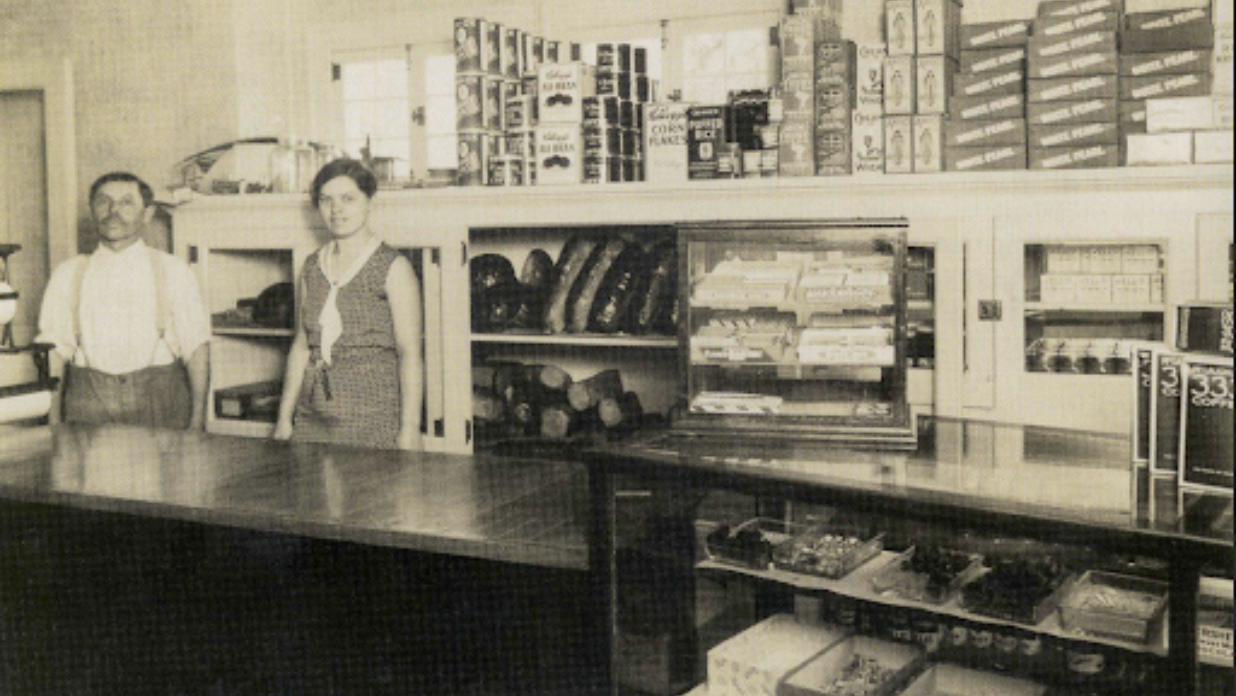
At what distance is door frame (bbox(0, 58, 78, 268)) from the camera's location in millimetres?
5492

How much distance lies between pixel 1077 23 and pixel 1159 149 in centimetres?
44

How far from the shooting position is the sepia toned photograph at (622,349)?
6.56 feet

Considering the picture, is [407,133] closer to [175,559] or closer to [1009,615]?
[175,559]

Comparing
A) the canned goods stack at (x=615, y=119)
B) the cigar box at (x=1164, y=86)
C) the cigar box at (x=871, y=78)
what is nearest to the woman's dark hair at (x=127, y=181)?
the canned goods stack at (x=615, y=119)

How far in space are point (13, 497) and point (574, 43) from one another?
2768 mm

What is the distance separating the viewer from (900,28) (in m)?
3.67

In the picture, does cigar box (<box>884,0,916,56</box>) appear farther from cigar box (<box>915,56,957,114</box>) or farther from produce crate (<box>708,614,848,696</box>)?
produce crate (<box>708,614,848,696</box>)

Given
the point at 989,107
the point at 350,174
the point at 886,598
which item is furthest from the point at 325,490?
the point at 989,107

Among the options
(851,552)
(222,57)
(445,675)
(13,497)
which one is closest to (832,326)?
(851,552)

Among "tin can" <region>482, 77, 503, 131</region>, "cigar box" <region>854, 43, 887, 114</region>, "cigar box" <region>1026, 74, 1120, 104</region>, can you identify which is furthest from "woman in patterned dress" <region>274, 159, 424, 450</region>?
"cigar box" <region>1026, 74, 1120, 104</region>

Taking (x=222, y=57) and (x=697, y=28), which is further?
(x=222, y=57)

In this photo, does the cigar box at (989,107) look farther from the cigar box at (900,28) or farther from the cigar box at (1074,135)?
the cigar box at (900,28)

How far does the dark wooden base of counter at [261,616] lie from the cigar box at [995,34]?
2070mm

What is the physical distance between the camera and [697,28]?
462 cm
